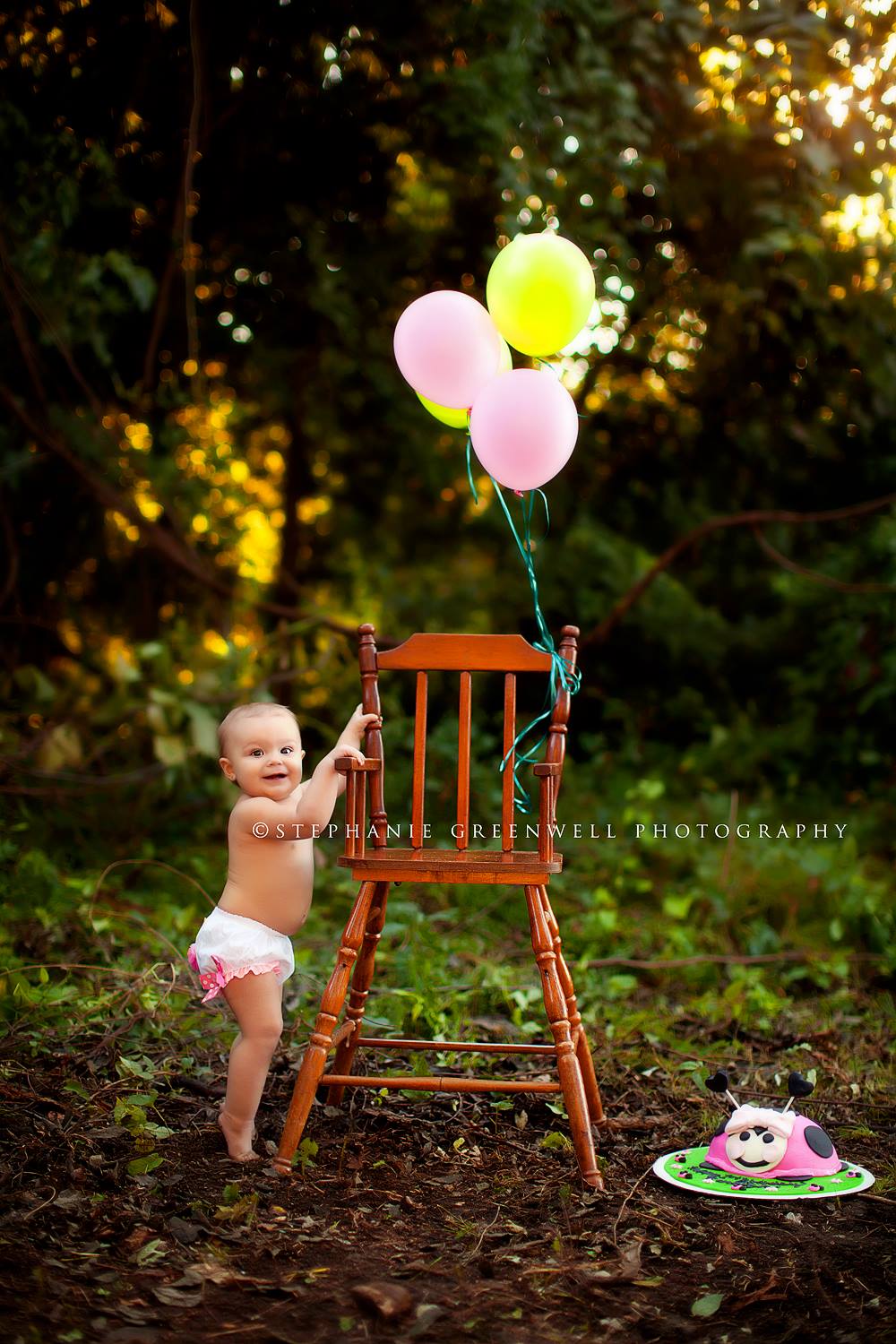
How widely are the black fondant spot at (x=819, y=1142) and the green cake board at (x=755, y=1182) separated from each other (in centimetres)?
5

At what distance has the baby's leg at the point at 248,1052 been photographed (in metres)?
2.51

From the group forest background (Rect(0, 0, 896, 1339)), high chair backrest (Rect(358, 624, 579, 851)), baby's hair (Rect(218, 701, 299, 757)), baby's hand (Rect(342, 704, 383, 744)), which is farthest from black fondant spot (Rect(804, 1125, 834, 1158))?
baby's hair (Rect(218, 701, 299, 757))

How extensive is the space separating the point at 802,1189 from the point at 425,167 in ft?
16.7

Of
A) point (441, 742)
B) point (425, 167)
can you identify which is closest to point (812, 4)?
point (425, 167)

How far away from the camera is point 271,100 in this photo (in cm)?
540

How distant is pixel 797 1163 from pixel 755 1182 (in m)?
0.11

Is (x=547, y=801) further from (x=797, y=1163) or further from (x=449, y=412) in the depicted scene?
(x=449, y=412)

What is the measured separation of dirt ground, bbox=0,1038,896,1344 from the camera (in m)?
1.90

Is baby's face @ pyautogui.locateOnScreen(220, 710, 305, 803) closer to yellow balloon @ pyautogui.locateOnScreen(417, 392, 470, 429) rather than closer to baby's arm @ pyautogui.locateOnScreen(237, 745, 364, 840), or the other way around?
baby's arm @ pyautogui.locateOnScreen(237, 745, 364, 840)

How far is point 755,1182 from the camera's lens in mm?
2459

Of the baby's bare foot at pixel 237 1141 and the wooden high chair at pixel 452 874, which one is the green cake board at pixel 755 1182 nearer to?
the wooden high chair at pixel 452 874

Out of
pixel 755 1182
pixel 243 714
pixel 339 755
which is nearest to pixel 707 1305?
pixel 755 1182

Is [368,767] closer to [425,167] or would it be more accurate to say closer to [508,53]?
[508,53]

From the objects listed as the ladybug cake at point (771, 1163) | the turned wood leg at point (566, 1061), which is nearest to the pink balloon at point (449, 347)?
the turned wood leg at point (566, 1061)
